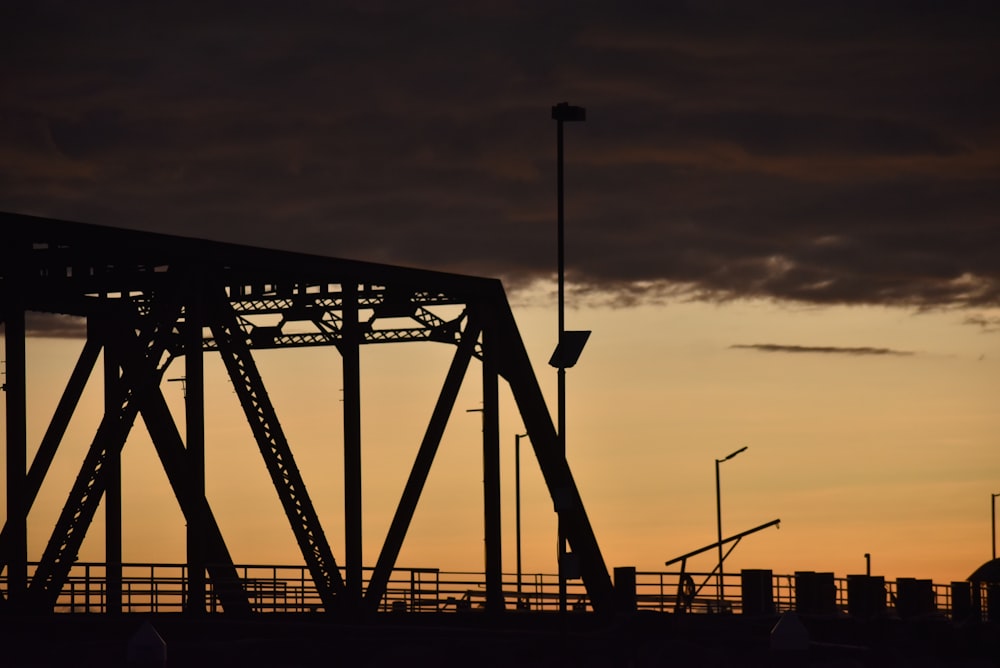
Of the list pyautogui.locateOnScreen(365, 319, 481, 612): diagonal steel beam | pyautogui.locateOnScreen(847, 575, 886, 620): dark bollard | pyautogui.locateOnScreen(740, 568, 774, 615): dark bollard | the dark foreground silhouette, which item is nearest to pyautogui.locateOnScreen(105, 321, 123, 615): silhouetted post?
the dark foreground silhouette

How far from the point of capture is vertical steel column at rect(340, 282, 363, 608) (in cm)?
4903

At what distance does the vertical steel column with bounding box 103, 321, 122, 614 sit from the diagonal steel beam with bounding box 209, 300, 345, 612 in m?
2.69

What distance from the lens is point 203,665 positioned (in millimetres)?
37781

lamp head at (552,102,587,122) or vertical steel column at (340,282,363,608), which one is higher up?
lamp head at (552,102,587,122)

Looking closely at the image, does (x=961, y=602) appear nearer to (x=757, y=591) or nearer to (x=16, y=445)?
(x=757, y=591)

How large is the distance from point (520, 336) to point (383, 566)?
9102 millimetres

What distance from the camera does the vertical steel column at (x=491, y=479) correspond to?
5400 centimetres

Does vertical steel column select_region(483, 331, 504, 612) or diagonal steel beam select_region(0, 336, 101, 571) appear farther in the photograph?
vertical steel column select_region(483, 331, 504, 612)

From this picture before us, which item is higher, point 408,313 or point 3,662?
point 408,313

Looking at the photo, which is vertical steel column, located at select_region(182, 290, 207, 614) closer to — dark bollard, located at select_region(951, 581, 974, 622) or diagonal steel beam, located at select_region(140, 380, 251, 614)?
diagonal steel beam, located at select_region(140, 380, 251, 614)

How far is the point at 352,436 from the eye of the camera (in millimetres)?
49562

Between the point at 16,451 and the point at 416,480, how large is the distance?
447 inches

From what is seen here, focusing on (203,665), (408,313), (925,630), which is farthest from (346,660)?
(925,630)

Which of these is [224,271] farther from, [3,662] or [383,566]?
[3,662]
